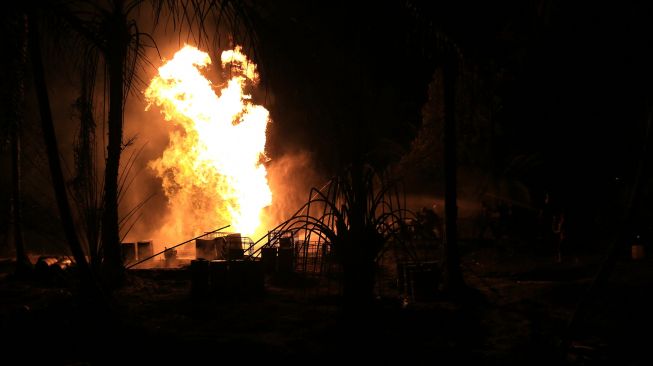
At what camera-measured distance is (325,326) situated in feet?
25.0

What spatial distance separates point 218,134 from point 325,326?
12.8 metres

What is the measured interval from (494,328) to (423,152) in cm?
1247

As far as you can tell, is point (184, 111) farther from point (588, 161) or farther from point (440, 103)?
point (588, 161)

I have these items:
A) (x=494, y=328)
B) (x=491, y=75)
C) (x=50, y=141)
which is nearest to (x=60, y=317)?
(x=50, y=141)

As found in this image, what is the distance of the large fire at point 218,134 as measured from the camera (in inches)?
746

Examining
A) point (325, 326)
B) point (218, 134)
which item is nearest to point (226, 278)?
point (325, 326)

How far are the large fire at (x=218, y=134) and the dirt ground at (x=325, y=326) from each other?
25.8 ft

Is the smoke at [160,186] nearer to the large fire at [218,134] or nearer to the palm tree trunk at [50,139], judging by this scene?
the large fire at [218,134]

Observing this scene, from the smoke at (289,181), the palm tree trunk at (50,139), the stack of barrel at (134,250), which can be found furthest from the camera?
the smoke at (289,181)

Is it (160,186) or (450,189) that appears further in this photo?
(160,186)

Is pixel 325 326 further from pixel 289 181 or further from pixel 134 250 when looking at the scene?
pixel 289 181

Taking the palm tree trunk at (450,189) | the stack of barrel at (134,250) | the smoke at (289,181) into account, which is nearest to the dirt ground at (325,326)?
the palm tree trunk at (450,189)

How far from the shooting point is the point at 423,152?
19.6 m

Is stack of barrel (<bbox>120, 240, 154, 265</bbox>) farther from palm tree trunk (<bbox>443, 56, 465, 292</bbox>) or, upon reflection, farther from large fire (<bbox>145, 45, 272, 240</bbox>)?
palm tree trunk (<bbox>443, 56, 465, 292</bbox>)
